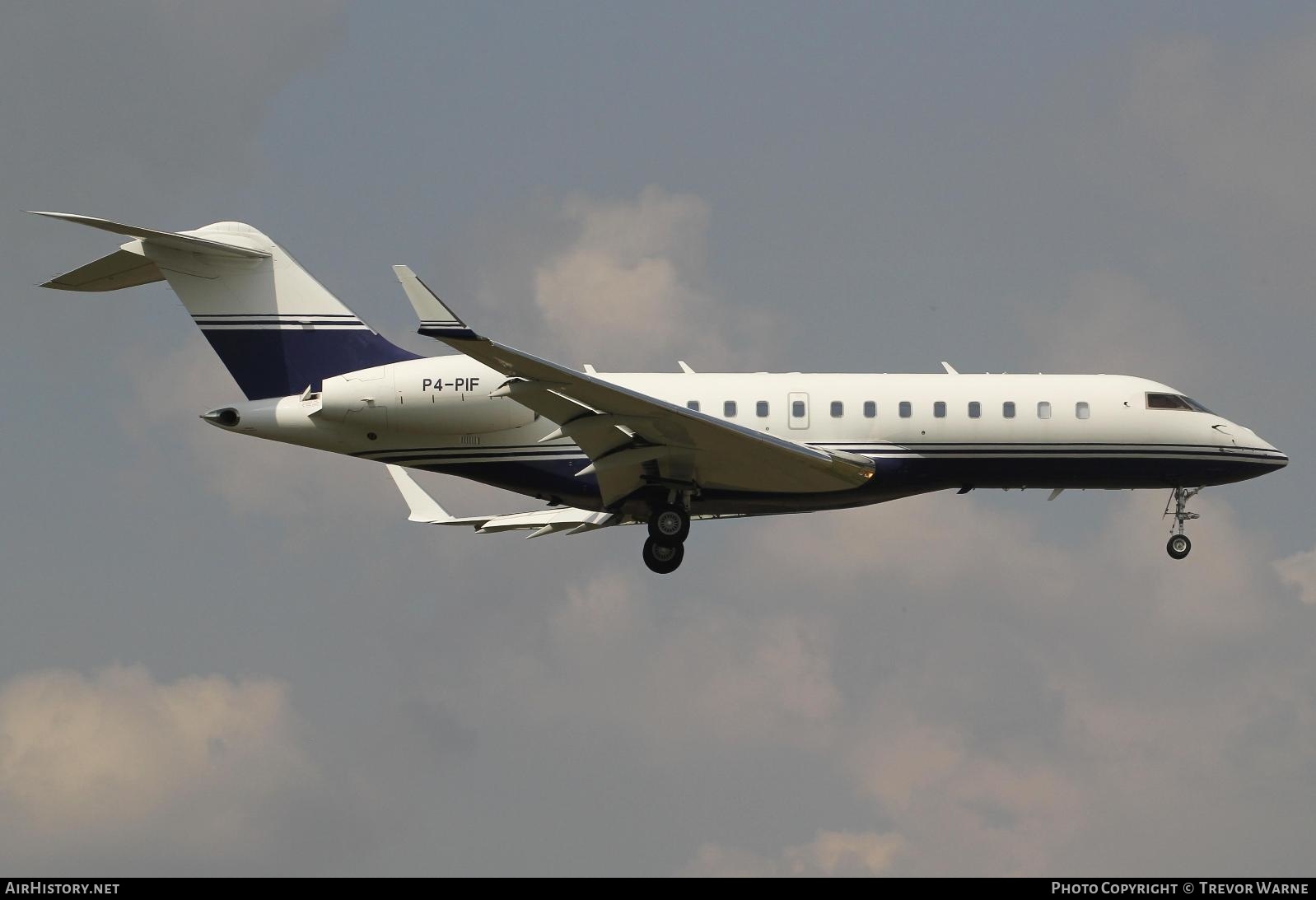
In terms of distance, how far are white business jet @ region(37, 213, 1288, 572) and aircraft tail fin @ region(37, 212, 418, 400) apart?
0.11 feet

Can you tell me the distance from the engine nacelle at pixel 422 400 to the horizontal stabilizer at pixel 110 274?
160 inches

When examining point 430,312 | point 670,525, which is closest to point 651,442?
point 670,525

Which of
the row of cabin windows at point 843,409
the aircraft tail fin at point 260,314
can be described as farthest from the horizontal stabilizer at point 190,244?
the row of cabin windows at point 843,409

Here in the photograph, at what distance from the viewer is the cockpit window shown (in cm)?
3406

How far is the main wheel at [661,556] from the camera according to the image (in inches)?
1302

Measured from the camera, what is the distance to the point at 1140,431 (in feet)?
111

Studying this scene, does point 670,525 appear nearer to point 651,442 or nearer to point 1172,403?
point 651,442

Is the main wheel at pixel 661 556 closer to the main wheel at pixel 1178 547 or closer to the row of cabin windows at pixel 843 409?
the row of cabin windows at pixel 843 409

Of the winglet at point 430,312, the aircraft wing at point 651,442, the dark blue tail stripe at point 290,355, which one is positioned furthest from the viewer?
the dark blue tail stripe at point 290,355

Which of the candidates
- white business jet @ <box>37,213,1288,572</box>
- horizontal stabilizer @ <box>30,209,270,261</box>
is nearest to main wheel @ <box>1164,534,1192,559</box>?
white business jet @ <box>37,213,1288,572</box>

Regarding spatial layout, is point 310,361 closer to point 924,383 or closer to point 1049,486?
point 924,383

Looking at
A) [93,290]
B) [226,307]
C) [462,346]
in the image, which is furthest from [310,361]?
[462,346]

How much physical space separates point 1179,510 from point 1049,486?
268 centimetres
